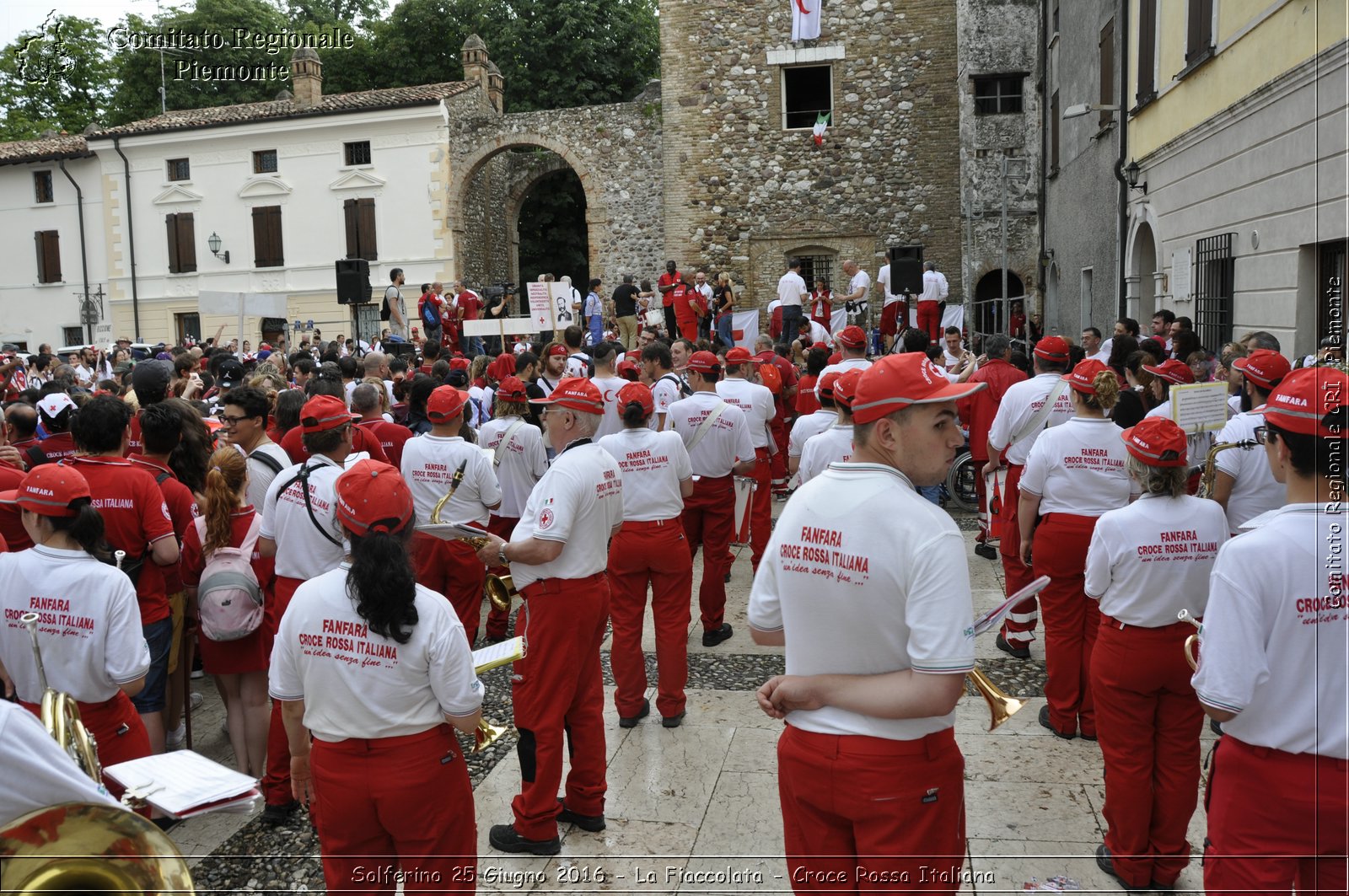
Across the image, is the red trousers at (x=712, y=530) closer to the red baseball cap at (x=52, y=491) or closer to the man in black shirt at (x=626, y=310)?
the red baseball cap at (x=52, y=491)

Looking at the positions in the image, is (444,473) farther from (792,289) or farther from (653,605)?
(792,289)

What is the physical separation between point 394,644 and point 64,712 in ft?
2.94

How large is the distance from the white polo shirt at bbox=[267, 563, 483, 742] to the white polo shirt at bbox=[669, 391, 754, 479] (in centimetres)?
416

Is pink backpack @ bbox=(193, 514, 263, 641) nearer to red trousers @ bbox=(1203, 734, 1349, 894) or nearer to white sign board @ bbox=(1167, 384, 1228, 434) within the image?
red trousers @ bbox=(1203, 734, 1349, 894)

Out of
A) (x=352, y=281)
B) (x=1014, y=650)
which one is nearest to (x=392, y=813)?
(x=1014, y=650)

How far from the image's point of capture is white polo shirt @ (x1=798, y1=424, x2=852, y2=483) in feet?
21.1

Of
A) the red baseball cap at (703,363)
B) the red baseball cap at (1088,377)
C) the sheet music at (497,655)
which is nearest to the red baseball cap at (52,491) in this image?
the sheet music at (497,655)

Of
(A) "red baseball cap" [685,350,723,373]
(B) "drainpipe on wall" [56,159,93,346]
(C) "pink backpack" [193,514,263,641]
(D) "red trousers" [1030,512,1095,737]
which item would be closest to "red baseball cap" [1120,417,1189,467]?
(D) "red trousers" [1030,512,1095,737]

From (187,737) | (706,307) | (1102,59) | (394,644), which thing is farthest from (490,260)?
(394,644)

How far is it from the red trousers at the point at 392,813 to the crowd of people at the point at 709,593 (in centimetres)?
1

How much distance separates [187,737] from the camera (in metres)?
5.60

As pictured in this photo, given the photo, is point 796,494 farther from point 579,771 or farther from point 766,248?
point 766,248

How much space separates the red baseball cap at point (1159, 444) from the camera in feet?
13.5

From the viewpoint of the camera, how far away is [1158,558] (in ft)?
13.5
